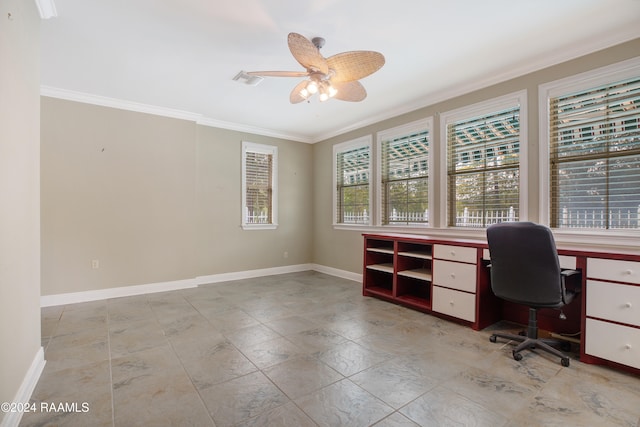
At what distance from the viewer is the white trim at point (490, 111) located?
3.16m

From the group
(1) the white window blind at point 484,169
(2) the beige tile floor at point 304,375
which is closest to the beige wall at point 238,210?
(2) the beige tile floor at point 304,375

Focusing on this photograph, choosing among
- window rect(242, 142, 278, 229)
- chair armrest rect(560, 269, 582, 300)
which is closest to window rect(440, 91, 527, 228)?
chair armrest rect(560, 269, 582, 300)

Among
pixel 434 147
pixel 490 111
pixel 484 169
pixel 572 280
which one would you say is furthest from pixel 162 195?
pixel 572 280

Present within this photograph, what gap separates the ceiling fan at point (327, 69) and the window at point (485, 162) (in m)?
1.64

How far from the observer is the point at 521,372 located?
7.30 feet

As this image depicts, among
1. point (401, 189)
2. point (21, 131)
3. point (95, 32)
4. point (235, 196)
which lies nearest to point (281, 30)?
point (95, 32)

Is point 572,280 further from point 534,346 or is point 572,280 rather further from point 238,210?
point 238,210

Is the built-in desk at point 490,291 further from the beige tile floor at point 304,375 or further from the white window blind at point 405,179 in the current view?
the white window blind at point 405,179

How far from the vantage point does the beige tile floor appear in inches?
68.3

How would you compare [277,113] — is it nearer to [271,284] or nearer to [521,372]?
[271,284]

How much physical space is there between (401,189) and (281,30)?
2.82 m

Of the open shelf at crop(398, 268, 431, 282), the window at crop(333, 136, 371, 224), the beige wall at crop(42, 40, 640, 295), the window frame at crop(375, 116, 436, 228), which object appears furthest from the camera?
the window at crop(333, 136, 371, 224)

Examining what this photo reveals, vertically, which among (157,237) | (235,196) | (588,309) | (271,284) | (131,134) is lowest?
(271,284)

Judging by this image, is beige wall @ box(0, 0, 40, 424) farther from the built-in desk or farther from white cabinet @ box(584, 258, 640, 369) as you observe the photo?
white cabinet @ box(584, 258, 640, 369)
